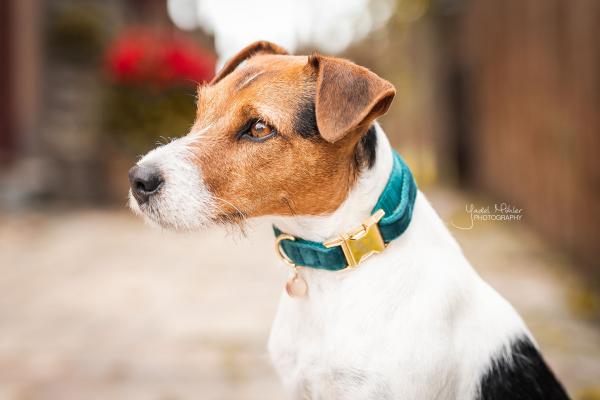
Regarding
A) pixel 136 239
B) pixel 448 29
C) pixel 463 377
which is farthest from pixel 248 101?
pixel 448 29

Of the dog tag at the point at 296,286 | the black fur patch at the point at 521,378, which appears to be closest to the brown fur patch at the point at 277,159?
the dog tag at the point at 296,286

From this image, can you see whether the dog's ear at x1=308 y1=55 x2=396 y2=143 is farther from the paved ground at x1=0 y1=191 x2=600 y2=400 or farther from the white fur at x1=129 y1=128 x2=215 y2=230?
the paved ground at x1=0 y1=191 x2=600 y2=400

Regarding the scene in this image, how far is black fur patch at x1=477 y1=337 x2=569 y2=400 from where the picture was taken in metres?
1.90

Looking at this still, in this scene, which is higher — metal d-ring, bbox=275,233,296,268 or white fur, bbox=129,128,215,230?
white fur, bbox=129,128,215,230

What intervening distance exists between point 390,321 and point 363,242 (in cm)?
25

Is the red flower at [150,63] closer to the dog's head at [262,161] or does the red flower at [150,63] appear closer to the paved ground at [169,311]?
the paved ground at [169,311]

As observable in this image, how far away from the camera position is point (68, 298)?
189 inches

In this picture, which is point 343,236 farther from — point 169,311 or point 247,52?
point 169,311

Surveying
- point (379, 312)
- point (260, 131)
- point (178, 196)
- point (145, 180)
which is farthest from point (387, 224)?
point (145, 180)

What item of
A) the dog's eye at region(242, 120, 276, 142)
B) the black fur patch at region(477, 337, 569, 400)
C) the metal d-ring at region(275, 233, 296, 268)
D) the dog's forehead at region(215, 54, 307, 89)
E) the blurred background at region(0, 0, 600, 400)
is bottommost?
the blurred background at region(0, 0, 600, 400)

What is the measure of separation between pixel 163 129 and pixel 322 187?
7042 mm

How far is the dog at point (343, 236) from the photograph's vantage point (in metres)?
1.82

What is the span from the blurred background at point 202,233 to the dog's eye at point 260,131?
1.17 feet

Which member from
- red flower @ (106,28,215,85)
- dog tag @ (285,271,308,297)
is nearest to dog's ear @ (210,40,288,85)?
dog tag @ (285,271,308,297)
